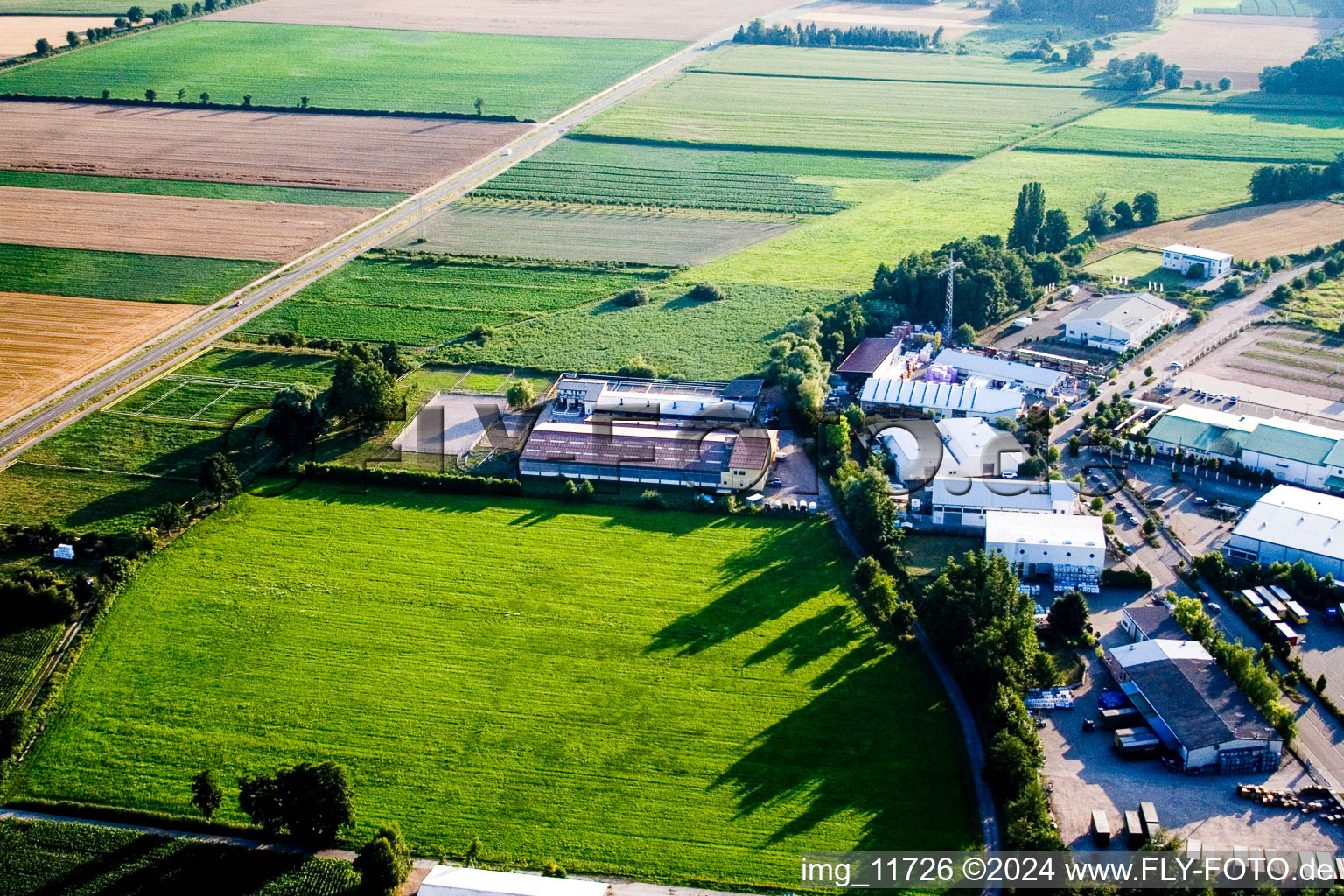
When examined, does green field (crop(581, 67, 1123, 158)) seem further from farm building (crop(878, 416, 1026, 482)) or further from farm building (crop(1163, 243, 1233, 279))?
farm building (crop(878, 416, 1026, 482))

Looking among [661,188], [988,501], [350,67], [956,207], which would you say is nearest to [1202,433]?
[988,501]

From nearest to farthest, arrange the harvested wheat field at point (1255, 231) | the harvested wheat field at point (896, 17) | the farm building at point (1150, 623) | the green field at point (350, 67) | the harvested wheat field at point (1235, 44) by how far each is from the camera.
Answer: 1. the farm building at point (1150, 623)
2. the harvested wheat field at point (1255, 231)
3. the green field at point (350, 67)
4. the harvested wheat field at point (1235, 44)
5. the harvested wheat field at point (896, 17)

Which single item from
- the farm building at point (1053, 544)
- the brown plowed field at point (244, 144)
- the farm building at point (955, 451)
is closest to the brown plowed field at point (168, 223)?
the brown plowed field at point (244, 144)

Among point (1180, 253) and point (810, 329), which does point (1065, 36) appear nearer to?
point (1180, 253)

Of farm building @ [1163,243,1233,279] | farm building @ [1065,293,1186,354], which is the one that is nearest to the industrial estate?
farm building @ [1163,243,1233,279]

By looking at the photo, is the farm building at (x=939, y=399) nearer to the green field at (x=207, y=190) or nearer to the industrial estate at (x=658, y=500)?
the industrial estate at (x=658, y=500)
